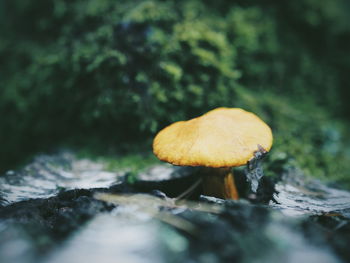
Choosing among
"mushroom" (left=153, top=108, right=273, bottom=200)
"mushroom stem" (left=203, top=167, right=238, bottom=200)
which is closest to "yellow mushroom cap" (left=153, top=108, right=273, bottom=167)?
"mushroom" (left=153, top=108, right=273, bottom=200)

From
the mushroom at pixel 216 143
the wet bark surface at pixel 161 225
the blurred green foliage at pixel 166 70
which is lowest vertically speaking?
the wet bark surface at pixel 161 225

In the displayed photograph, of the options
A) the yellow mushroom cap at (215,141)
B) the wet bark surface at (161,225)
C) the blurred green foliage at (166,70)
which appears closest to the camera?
the wet bark surface at (161,225)

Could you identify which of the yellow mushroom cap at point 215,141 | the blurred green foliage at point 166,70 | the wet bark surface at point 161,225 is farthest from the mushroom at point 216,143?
the blurred green foliage at point 166,70

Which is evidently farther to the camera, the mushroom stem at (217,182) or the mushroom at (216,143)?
the mushroom stem at (217,182)

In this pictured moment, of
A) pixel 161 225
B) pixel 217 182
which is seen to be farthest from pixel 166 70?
pixel 161 225

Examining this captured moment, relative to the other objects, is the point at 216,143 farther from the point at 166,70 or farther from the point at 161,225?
the point at 166,70

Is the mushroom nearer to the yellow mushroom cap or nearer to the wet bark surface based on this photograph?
the yellow mushroom cap

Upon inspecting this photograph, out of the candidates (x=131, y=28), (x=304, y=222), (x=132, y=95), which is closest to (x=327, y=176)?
(x=304, y=222)

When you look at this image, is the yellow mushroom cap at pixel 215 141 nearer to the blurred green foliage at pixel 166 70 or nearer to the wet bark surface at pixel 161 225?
the wet bark surface at pixel 161 225
